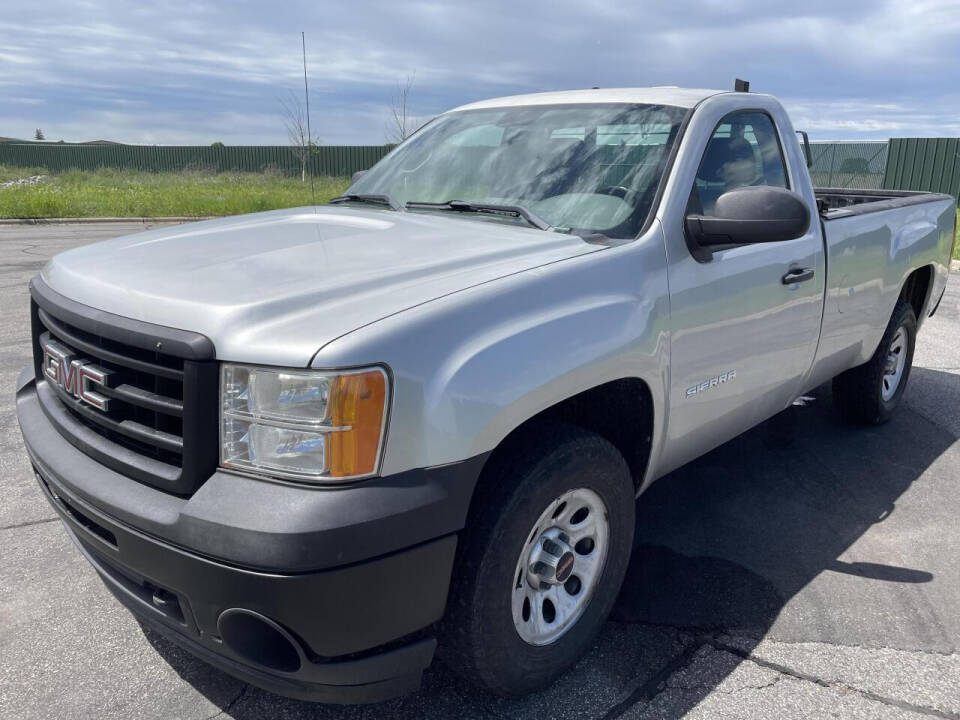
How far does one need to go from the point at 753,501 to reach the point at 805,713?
158cm

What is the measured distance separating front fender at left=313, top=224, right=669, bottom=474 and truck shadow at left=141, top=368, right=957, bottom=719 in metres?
0.86

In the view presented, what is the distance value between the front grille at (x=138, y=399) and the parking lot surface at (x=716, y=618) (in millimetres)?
795

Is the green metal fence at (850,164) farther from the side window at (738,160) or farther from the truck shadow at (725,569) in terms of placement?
the side window at (738,160)

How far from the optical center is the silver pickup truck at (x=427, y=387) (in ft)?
6.21

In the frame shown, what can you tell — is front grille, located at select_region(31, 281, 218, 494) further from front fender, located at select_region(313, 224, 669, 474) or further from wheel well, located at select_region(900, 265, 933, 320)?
wheel well, located at select_region(900, 265, 933, 320)

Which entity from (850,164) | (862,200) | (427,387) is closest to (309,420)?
(427,387)

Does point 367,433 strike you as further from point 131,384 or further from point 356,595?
point 131,384

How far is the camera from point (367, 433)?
189 centimetres

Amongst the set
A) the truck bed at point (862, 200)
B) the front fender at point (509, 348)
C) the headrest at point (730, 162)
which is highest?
the headrest at point (730, 162)

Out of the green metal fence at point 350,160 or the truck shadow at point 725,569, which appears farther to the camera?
the green metal fence at point 350,160

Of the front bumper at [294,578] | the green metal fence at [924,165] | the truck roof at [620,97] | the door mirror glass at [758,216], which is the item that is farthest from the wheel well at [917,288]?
the green metal fence at [924,165]

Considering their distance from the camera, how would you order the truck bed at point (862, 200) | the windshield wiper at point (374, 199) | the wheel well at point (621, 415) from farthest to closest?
the truck bed at point (862, 200), the windshield wiper at point (374, 199), the wheel well at point (621, 415)

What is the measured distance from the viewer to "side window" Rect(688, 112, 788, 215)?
3.12 meters

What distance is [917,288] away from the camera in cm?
514
